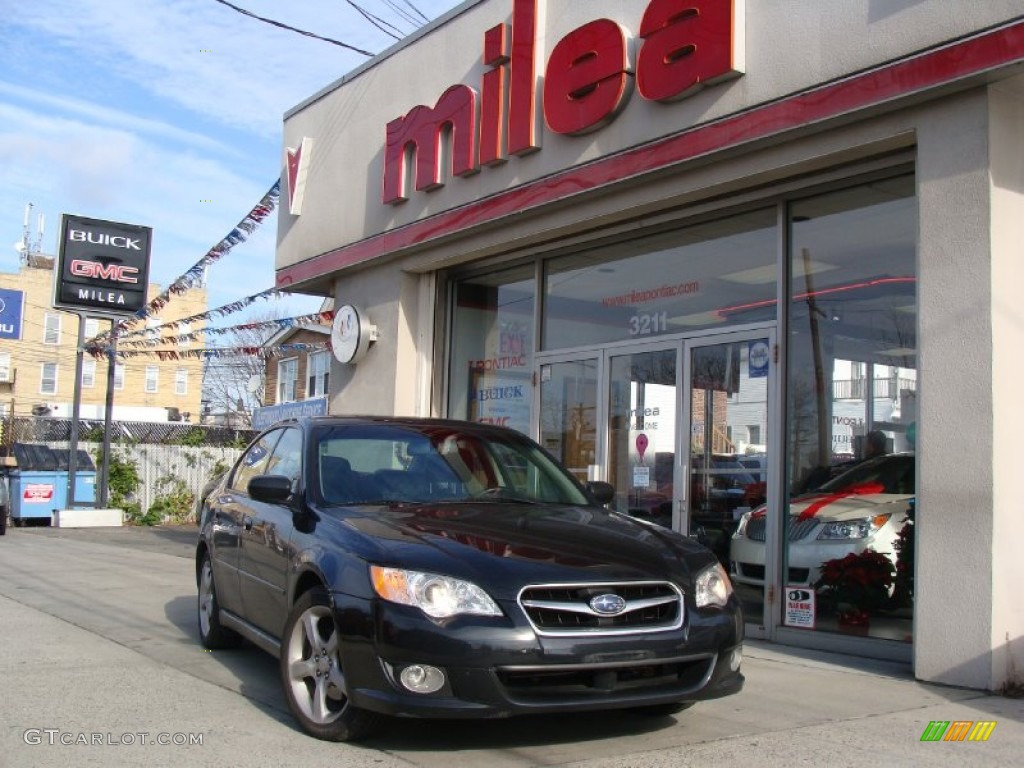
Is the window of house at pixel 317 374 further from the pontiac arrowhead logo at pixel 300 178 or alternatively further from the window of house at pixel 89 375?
the window of house at pixel 89 375

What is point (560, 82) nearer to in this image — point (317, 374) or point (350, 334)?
point (350, 334)

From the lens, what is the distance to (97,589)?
979 centimetres

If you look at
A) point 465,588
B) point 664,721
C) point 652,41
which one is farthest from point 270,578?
point 652,41

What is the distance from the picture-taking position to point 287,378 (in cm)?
4178

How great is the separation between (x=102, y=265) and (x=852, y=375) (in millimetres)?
17282

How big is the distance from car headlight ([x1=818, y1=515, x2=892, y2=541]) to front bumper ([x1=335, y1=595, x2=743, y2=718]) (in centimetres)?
347

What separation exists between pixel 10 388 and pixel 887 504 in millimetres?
51960

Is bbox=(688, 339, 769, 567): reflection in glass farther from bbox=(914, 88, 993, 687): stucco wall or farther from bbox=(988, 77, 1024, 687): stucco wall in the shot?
bbox=(988, 77, 1024, 687): stucco wall

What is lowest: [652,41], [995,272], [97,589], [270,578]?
[97,589]

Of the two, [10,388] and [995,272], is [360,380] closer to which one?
[995,272]

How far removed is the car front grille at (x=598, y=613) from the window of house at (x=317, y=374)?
31911 mm

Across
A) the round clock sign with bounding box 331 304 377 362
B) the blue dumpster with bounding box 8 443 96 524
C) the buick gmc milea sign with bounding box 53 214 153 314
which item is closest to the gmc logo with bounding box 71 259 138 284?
the buick gmc milea sign with bounding box 53 214 153 314

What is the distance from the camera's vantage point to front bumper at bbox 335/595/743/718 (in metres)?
4.00

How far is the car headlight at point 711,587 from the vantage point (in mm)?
4539
